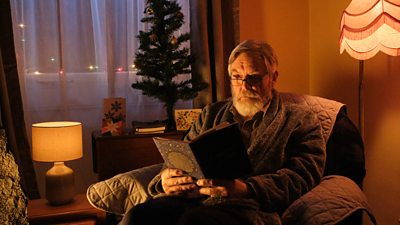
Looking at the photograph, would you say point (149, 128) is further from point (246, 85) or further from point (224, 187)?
point (224, 187)

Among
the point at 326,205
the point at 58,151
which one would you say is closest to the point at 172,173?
the point at 326,205

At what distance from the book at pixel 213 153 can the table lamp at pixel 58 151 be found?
2.12 feet

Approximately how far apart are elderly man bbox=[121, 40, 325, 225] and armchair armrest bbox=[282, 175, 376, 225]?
4cm

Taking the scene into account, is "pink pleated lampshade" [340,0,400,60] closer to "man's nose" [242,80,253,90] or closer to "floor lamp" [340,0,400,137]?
"floor lamp" [340,0,400,137]

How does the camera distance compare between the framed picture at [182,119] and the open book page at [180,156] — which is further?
the framed picture at [182,119]

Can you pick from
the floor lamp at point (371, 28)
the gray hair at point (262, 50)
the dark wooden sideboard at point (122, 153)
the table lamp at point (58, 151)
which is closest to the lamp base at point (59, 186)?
the table lamp at point (58, 151)

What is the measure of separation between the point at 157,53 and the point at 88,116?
2.03 ft

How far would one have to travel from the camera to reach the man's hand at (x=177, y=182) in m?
1.52

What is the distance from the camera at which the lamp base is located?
1954 mm

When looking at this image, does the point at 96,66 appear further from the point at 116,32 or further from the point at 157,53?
the point at 157,53

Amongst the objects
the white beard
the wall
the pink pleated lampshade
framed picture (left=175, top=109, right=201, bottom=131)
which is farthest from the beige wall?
the white beard

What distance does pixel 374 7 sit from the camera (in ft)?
5.74

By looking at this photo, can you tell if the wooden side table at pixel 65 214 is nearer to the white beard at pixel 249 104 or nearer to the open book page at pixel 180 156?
the open book page at pixel 180 156

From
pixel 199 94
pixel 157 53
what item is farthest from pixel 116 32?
pixel 199 94
